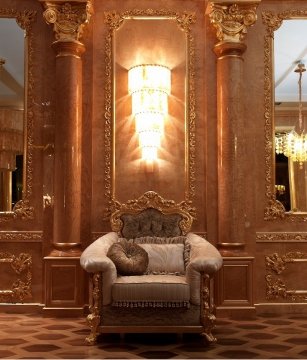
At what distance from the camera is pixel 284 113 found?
5641 millimetres

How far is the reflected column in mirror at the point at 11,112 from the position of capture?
5559 mm

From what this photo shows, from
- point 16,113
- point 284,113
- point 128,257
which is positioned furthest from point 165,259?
point 16,113

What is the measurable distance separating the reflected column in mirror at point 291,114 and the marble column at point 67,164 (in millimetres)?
1931

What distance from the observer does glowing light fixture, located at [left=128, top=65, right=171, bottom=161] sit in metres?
5.41

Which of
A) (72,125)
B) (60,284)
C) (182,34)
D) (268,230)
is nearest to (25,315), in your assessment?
(60,284)

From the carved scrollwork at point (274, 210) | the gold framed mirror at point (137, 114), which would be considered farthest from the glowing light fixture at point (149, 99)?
the carved scrollwork at point (274, 210)

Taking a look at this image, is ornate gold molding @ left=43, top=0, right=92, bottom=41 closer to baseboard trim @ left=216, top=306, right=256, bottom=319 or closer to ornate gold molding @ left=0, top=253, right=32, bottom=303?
ornate gold molding @ left=0, top=253, right=32, bottom=303

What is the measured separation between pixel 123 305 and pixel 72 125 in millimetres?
2000

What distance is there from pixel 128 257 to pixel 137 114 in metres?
1.53

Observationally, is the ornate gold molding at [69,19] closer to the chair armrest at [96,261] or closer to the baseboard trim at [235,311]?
the chair armrest at [96,261]

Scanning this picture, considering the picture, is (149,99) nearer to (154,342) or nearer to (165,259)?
(165,259)

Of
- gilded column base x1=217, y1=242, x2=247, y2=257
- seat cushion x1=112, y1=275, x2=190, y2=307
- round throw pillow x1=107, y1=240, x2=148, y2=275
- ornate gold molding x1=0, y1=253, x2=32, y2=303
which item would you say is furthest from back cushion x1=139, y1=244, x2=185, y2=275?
ornate gold molding x1=0, y1=253, x2=32, y2=303

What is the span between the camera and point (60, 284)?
17.5 feet

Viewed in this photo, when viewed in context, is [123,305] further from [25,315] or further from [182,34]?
[182,34]
